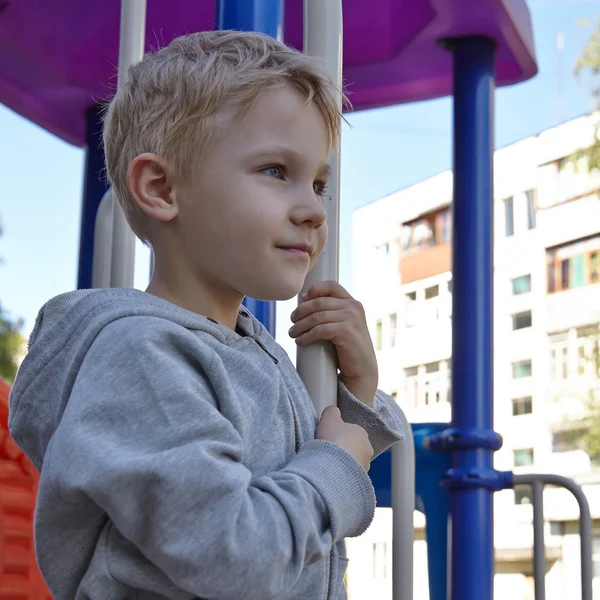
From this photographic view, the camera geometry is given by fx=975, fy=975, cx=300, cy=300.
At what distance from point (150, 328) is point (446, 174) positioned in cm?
2006

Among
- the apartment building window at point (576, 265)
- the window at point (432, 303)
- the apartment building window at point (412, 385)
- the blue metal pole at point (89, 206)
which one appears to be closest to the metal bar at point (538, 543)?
the blue metal pole at point (89, 206)

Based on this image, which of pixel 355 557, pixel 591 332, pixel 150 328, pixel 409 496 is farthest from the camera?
pixel 355 557

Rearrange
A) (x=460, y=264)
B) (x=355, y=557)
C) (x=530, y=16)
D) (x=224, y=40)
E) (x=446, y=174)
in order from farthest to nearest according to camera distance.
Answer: (x=355, y=557) < (x=446, y=174) < (x=530, y=16) < (x=460, y=264) < (x=224, y=40)

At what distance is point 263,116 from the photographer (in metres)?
0.85

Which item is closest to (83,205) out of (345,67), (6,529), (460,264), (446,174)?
(345,67)

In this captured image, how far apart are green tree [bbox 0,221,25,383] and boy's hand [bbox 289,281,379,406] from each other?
10633 mm

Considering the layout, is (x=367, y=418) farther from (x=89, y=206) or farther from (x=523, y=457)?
(x=523, y=457)

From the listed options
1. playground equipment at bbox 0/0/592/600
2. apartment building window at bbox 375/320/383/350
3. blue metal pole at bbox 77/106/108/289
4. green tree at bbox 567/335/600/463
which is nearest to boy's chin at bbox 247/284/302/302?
playground equipment at bbox 0/0/592/600

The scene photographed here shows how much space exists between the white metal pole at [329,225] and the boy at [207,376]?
0.05 ft

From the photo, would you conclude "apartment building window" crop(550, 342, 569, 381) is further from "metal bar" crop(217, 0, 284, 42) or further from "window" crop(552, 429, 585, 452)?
"metal bar" crop(217, 0, 284, 42)

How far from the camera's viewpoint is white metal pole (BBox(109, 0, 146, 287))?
124 cm

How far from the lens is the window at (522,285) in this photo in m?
19.1

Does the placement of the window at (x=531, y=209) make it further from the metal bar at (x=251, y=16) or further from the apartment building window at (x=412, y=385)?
the metal bar at (x=251, y=16)

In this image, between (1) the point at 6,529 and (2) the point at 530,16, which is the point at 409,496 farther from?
(2) the point at 530,16
